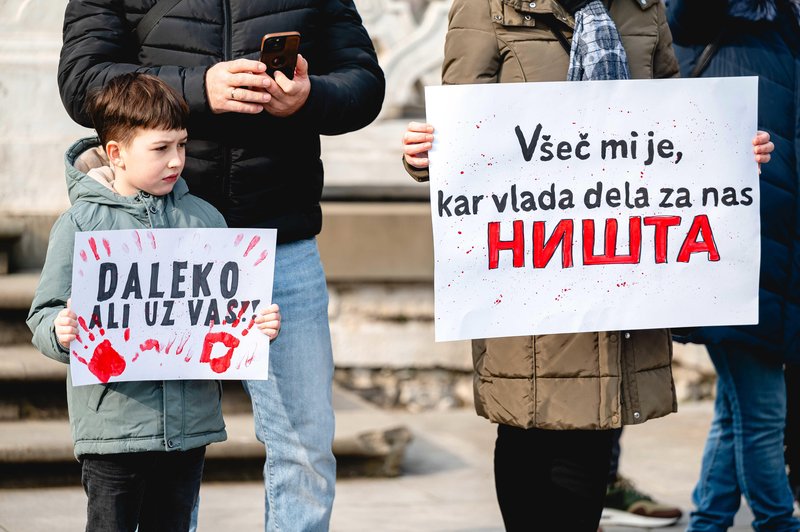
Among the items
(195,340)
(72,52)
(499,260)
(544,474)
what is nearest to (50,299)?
(195,340)

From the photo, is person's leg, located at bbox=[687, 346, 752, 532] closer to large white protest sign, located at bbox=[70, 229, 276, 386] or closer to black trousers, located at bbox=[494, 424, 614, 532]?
black trousers, located at bbox=[494, 424, 614, 532]

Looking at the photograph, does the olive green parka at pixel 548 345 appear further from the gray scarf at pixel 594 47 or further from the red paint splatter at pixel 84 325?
the red paint splatter at pixel 84 325

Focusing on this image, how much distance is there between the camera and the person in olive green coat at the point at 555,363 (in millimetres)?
3258

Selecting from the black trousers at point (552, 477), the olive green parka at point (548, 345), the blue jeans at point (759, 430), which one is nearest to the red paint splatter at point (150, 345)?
the olive green parka at point (548, 345)

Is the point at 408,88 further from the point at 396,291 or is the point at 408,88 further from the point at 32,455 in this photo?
the point at 32,455

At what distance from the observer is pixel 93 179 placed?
2984mm

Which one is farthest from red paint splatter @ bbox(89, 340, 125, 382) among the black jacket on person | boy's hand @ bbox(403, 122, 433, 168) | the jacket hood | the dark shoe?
the dark shoe

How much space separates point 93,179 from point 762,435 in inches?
82.1

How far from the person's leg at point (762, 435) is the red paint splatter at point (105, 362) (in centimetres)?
186

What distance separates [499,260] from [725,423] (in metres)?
1.25

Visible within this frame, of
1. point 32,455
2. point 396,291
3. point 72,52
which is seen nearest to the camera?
point 72,52

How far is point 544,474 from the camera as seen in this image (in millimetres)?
3398

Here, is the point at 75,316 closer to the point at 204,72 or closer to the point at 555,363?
the point at 204,72

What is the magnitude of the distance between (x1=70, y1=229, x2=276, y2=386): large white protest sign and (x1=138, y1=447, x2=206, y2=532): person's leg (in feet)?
0.73
